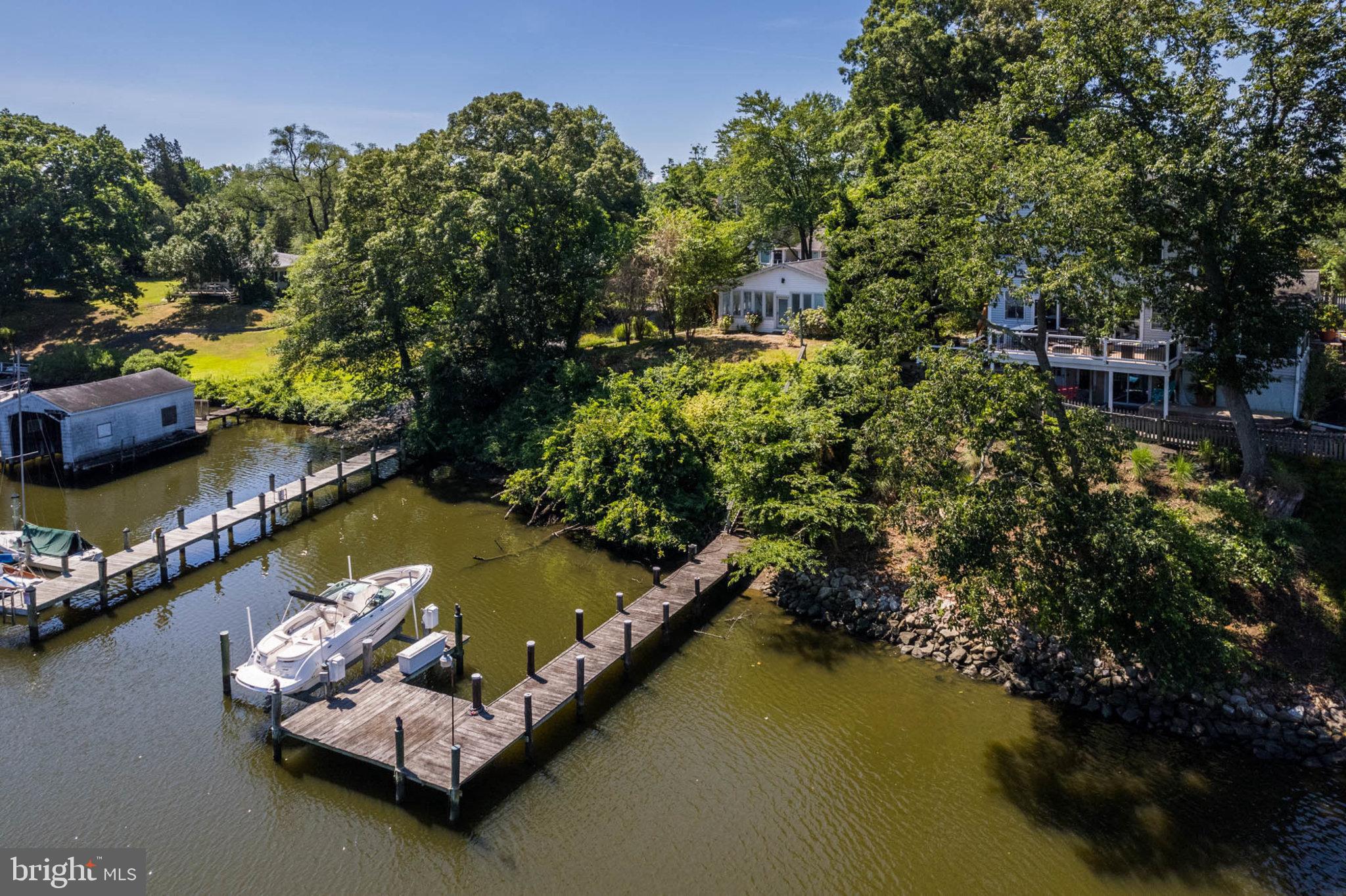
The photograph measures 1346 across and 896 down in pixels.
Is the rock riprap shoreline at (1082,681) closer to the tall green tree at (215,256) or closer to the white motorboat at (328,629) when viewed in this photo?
the white motorboat at (328,629)

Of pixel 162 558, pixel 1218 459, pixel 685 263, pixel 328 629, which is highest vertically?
pixel 685 263

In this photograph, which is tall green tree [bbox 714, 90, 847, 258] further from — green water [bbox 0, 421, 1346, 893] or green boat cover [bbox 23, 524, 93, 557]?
green boat cover [bbox 23, 524, 93, 557]

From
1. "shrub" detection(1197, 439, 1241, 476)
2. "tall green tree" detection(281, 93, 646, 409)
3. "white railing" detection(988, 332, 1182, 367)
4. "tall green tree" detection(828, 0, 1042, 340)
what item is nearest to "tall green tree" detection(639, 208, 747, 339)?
"tall green tree" detection(281, 93, 646, 409)

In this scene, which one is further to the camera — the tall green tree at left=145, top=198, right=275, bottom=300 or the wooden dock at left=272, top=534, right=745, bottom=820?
the tall green tree at left=145, top=198, right=275, bottom=300

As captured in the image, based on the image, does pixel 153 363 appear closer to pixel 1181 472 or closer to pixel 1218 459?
pixel 1181 472

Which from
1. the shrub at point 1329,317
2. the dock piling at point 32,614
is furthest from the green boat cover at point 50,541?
the shrub at point 1329,317

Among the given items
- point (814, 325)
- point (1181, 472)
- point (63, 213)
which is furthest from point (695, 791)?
point (63, 213)
